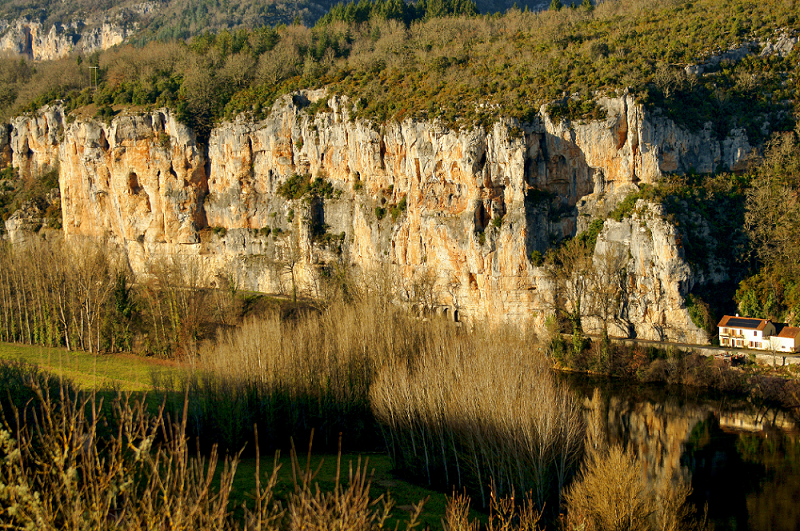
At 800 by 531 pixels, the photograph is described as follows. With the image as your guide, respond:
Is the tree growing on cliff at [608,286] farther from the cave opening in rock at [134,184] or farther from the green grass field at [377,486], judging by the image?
the cave opening in rock at [134,184]

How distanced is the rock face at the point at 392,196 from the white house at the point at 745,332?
62.3 inches

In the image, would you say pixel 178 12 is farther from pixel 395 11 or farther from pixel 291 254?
pixel 291 254

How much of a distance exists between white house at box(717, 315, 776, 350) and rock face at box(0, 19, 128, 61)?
105095 mm

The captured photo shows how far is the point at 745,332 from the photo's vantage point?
37344 mm

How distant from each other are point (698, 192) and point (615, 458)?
Answer: 33.8 m

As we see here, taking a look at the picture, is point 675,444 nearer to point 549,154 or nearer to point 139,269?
point 549,154

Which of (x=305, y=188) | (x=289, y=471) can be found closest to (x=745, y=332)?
(x=289, y=471)

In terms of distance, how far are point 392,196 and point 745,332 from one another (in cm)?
2727

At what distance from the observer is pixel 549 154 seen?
47.3 m

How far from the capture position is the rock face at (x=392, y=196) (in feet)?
147

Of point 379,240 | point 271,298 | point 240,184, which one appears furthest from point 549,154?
point 240,184

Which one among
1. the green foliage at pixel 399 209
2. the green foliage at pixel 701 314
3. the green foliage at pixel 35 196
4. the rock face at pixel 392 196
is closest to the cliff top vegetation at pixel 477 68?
the rock face at pixel 392 196

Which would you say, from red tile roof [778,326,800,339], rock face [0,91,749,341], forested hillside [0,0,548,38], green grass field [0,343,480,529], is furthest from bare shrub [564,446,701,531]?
forested hillside [0,0,548,38]

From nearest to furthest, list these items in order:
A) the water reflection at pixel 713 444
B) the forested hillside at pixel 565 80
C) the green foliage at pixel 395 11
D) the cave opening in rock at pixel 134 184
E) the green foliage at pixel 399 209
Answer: the water reflection at pixel 713 444
the forested hillside at pixel 565 80
the green foliage at pixel 399 209
the cave opening in rock at pixel 134 184
the green foliage at pixel 395 11
